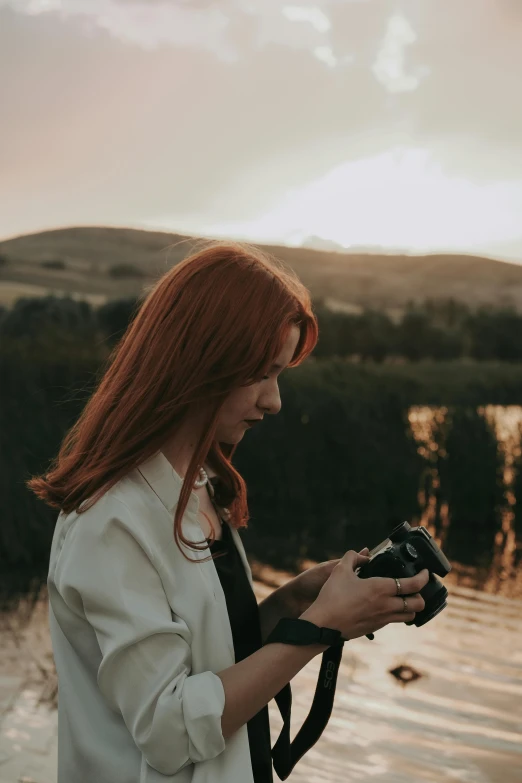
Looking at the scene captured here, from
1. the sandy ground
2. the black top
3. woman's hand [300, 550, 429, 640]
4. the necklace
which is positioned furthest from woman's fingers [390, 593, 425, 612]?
the sandy ground

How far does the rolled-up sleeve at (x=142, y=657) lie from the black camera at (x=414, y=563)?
12.9 inches

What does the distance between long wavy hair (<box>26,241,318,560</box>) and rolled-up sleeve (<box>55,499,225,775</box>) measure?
8 centimetres

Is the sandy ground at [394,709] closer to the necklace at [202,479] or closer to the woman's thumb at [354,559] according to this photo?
the necklace at [202,479]

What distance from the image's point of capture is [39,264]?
109ft

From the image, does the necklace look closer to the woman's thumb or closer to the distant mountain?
the woman's thumb

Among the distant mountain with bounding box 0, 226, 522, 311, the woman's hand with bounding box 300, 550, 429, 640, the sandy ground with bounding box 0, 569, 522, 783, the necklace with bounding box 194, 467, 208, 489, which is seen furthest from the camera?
the distant mountain with bounding box 0, 226, 522, 311

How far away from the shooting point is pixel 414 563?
1410 mm

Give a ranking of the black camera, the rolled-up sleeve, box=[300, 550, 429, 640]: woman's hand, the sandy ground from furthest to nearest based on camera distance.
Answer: the sandy ground → the black camera → box=[300, 550, 429, 640]: woman's hand → the rolled-up sleeve

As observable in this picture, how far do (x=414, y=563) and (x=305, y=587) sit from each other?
9.0 inches

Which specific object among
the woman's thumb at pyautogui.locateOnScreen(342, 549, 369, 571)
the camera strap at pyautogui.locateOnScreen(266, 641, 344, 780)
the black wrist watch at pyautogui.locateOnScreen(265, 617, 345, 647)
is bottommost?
the camera strap at pyautogui.locateOnScreen(266, 641, 344, 780)

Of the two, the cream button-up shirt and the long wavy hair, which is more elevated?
the long wavy hair

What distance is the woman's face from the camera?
4.42 ft

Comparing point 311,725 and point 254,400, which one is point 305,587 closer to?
point 311,725

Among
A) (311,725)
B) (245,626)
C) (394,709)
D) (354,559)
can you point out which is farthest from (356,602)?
(394,709)
